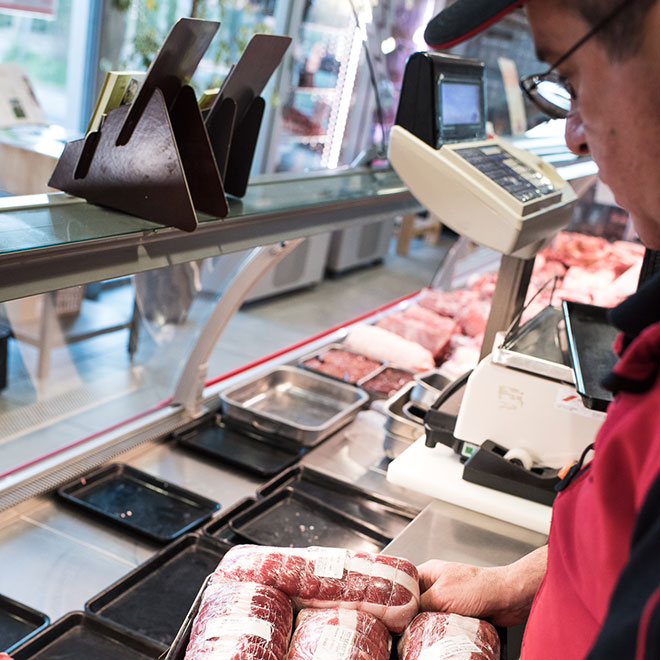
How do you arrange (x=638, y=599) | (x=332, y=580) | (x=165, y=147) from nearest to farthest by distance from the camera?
(x=638, y=599) < (x=332, y=580) < (x=165, y=147)

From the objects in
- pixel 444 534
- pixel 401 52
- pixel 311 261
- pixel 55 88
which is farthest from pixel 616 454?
pixel 401 52

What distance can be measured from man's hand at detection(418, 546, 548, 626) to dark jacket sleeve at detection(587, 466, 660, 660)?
882 mm

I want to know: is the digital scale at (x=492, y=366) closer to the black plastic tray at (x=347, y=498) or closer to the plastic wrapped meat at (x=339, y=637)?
the black plastic tray at (x=347, y=498)

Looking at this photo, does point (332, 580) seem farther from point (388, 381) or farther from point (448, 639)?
point (388, 381)

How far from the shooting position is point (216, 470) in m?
2.52

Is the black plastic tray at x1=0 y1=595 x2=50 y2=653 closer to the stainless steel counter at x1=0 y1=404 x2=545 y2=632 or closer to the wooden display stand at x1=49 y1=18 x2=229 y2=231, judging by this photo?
the stainless steel counter at x1=0 y1=404 x2=545 y2=632

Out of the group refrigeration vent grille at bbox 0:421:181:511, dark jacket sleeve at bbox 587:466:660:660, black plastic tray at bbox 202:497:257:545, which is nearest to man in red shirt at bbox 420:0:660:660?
dark jacket sleeve at bbox 587:466:660:660

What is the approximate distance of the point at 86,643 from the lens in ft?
5.47

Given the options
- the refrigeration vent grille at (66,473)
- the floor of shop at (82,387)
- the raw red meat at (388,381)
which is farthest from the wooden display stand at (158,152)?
the raw red meat at (388,381)

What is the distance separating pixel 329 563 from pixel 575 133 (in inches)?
35.4

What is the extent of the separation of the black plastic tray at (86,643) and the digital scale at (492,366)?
74 cm

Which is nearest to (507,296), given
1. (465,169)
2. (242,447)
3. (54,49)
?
(465,169)

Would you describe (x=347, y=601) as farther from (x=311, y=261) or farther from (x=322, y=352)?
(x=311, y=261)

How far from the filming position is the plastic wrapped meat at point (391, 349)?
342cm
